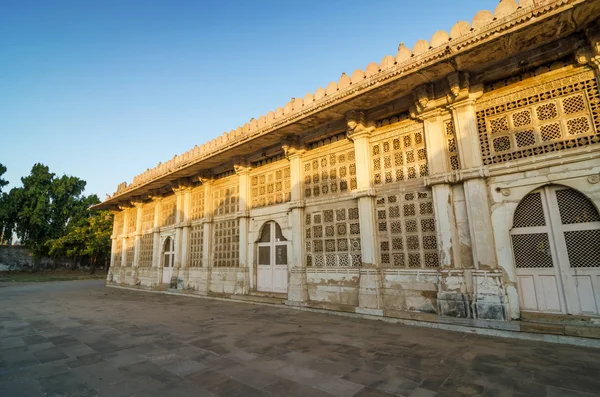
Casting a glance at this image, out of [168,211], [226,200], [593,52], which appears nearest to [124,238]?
[168,211]

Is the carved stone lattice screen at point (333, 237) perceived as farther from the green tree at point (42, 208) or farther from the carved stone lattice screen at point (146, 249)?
the green tree at point (42, 208)

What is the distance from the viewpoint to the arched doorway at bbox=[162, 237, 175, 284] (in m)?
14.6

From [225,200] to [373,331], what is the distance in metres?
8.16

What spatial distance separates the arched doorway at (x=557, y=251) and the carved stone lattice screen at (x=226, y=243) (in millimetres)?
8686

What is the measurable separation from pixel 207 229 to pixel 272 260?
3.83 metres

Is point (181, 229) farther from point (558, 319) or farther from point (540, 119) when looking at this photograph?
point (540, 119)

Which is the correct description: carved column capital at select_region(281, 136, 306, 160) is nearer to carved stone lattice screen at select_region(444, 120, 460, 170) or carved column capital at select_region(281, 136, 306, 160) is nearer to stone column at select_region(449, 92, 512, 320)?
carved stone lattice screen at select_region(444, 120, 460, 170)

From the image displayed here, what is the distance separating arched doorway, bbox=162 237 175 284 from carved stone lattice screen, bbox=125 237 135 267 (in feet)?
13.4

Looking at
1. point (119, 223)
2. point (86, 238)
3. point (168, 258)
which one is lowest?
point (168, 258)

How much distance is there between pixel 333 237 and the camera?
328 inches

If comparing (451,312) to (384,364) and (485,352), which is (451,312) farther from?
(384,364)

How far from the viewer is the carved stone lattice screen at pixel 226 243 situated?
Result: 1116 cm

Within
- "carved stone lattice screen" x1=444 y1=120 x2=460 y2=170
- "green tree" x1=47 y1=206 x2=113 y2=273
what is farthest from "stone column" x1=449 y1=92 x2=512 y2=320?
"green tree" x1=47 y1=206 x2=113 y2=273

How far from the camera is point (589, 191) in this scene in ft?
16.8
